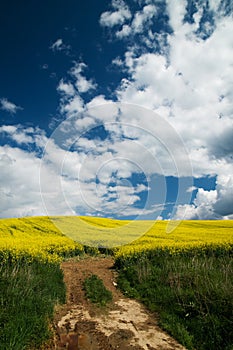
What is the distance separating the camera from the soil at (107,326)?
19.2 feet

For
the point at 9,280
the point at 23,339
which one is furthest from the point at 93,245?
the point at 23,339

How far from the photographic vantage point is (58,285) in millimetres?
9625

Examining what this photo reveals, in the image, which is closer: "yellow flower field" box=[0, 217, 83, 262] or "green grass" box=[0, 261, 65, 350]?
"green grass" box=[0, 261, 65, 350]

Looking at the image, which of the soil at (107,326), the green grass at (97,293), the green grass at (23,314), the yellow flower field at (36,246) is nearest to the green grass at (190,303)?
the soil at (107,326)

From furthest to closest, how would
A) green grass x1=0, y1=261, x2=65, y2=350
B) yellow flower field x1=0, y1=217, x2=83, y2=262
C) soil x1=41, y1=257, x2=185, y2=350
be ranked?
yellow flower field x1=0, y1=217, x2=83, y2=262
soil x1=41, y1=257, x2=185, y2=350
green grass x1=0, y1=261, x2=65, y2=350

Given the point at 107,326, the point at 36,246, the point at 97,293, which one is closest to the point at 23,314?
the point at 107,326

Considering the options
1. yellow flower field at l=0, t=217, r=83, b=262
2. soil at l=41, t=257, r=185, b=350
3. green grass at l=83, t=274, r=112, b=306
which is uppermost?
yellow flower field at l=0, t=217, r=83, b=262

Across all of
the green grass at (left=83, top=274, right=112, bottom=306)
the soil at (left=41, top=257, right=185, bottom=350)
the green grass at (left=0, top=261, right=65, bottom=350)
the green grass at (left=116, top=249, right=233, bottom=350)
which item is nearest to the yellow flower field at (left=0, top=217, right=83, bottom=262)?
the green grass at (left=83, top=274, right=112, bottom=306)

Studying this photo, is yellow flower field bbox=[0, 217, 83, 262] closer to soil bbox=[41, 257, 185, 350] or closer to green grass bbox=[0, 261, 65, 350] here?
soil bbox=[41, 257, 185, 350]

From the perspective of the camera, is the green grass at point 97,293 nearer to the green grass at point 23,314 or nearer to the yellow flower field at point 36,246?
the green grass at point 23,314

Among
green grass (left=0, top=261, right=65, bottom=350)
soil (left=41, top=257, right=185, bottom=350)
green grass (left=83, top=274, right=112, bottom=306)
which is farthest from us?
green grass (left=83, top=274, right=112, bottom=306)

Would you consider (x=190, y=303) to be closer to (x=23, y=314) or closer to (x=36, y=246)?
(x=23, y=314)

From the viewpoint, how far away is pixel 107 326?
23.2 ft

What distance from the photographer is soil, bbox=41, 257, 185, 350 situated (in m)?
5.84
